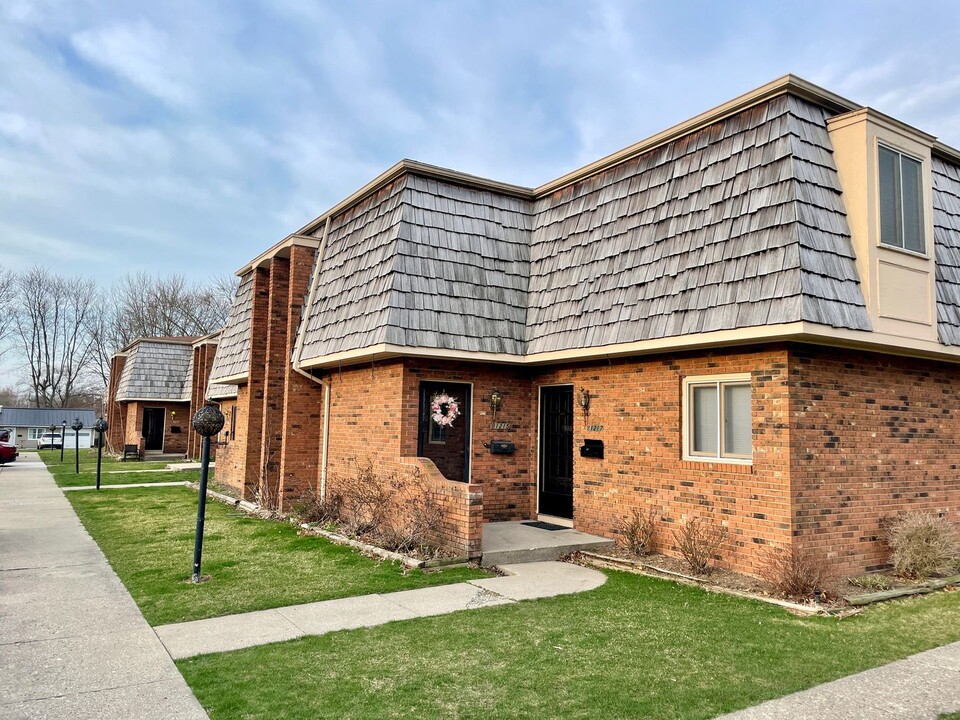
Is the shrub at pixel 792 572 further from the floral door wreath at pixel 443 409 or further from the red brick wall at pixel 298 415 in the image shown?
the red brick wall at pixel 298 415

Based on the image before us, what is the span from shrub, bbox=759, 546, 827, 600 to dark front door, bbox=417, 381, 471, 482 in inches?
188

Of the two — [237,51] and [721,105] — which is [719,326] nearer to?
[721,105]

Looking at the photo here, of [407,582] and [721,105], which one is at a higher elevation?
[721,105]

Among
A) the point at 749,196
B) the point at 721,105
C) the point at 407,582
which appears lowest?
the point at 407,582

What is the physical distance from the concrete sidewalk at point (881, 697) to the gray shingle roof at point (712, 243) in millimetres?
3237

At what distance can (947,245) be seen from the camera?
8898 millimetres

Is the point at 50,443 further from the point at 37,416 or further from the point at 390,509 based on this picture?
the point at 390,509

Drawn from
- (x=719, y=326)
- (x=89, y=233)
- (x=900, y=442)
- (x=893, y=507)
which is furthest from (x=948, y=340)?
(x=89, y=233)

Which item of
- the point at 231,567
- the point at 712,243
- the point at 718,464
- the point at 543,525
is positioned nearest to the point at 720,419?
the point at 718,464

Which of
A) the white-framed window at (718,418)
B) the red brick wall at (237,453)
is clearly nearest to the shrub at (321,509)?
the red brick wall at (237,453)

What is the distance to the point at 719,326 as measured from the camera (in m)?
7.36

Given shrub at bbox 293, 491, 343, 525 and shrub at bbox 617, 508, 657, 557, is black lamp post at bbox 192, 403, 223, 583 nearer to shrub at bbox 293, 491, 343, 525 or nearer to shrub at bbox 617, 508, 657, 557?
shrub at bbox 293, 491, 343, 525

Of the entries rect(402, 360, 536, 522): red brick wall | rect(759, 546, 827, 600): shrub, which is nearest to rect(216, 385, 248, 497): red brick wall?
rect(402, 360, 536, 522): red brick wall

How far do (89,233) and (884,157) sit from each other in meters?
42.5
